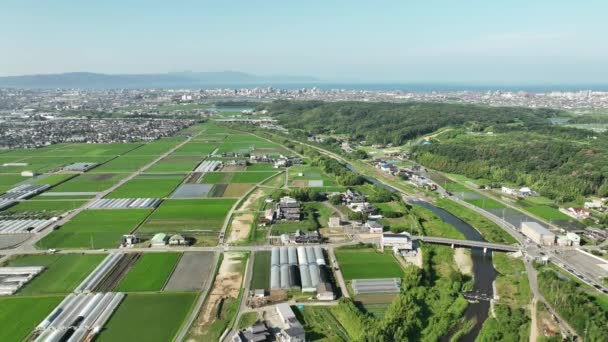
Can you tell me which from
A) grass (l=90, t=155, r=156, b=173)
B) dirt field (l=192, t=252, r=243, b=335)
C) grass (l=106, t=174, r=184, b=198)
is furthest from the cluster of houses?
dirt field (l=192, t=252, r=243, b=335)

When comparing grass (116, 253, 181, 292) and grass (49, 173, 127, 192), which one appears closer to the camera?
grass (116, 253, 181, 292)

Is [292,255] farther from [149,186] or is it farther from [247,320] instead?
[149,186]

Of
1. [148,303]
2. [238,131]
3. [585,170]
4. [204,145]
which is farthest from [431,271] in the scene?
[238,131]

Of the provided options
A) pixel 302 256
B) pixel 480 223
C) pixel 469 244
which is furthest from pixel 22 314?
pixel 480 223

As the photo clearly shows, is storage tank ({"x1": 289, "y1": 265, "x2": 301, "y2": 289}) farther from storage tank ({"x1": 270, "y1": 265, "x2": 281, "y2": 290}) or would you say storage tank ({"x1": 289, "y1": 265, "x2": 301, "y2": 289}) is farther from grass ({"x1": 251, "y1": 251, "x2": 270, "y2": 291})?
grass ({"x1": 251, "y1": 251, "x2": 270, "y2": 291})

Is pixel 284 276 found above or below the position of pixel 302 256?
below

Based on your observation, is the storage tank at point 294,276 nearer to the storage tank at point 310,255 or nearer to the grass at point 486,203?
the storage tank at point 310,255

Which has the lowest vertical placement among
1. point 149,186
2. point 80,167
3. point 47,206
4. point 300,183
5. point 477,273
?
point 477,273
